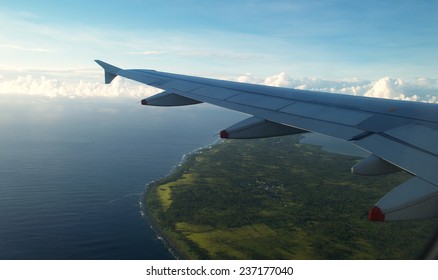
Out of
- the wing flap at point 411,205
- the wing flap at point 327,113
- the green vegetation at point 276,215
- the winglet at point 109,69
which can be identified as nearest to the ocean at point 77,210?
the green vegetation at point 276,215

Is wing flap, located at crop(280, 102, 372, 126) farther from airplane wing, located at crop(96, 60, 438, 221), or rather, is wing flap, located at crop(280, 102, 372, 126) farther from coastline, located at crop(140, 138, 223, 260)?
coastline, located at crop(140, 138, 223, 260)

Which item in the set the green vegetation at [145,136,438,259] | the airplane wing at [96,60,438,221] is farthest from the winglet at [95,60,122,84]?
the green vegetation at [145,136,438,259]

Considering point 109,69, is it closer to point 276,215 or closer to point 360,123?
point 360,123

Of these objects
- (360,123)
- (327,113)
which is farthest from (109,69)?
(360,123)

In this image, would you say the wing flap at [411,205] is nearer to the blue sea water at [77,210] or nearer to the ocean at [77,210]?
the ocean at [77,210]

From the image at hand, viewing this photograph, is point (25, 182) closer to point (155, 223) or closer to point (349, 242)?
point (155, 223)
